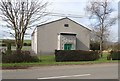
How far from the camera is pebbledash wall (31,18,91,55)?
4756cm

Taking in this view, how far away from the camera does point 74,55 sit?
27031mm

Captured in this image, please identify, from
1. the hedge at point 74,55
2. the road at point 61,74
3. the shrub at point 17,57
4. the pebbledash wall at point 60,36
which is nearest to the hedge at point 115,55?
the hedge at point 74,55

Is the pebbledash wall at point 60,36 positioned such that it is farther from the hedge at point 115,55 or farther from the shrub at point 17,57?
the shrub at point 17,57

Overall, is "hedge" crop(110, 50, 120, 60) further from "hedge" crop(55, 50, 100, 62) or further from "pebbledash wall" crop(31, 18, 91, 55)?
"pebbledash wall" crop(31, 18, 91, 55)

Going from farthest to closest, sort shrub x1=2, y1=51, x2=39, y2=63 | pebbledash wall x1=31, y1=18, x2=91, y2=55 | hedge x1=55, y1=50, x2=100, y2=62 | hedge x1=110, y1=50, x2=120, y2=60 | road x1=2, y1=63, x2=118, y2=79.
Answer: pebbledash wall x1=31, y1=18, x2=91, y2=55, hedge x1=110, y1=50, x2=120, y2=60, hedge x1=55, y1=50, x2=100, y2=62, shrub x1=2, y1=51, x2=39, y2=63, road x1=2, y1=63, x2=118, y2=79

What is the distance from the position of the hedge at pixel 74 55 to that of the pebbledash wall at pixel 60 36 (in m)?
18.9

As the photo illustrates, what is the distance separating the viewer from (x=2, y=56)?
23.8 meters

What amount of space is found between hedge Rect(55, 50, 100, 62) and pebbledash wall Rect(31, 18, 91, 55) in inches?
744

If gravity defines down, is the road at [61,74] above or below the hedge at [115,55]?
below

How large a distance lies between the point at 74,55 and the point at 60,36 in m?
21.5

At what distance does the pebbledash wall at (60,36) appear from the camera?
156ft

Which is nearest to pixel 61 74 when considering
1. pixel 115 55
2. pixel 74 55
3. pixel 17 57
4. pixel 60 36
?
pixel 17 57

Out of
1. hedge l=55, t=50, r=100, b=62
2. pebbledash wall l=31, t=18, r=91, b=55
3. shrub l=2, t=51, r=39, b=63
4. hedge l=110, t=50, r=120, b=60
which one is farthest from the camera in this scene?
pebbledash wall l=31, t=18, r=91, b=55

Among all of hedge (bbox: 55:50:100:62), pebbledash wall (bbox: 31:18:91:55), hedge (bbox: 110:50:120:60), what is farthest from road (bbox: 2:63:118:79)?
pebbledash wall (bbox: 31:18:91:55)
